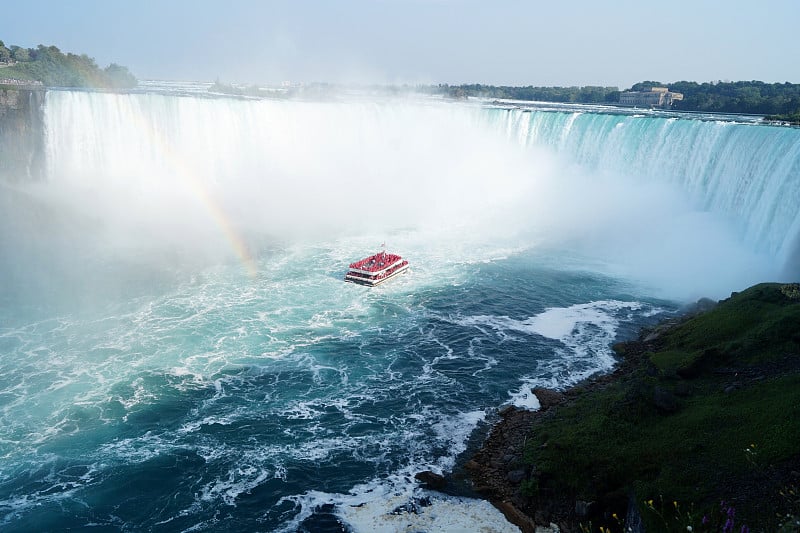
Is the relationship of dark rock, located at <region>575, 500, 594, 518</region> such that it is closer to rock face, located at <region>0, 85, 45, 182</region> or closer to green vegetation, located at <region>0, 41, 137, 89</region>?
rock face, located at <region>0, 85, 45, 182</region>

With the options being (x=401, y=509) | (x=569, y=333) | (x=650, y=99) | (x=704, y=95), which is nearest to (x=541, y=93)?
(x=650, y=99)

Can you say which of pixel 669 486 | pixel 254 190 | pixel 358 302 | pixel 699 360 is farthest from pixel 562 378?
pixel 254 190

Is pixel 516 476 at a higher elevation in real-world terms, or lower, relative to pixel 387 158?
lower

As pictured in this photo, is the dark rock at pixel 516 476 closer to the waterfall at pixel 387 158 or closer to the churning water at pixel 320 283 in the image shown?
the churning water at pixel 320 283

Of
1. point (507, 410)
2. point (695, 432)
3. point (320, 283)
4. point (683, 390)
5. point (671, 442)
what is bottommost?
point (320, 283)

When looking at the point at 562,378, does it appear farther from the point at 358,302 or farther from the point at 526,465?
the point at 358,302

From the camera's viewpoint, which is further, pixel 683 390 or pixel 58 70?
pixel 58 70

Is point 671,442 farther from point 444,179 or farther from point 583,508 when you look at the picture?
point 444,179

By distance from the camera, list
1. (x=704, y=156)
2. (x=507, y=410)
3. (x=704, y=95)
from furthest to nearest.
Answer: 1. (x=704, y=95)
2. (x=704, y=156)
3. (x=507, y=410)

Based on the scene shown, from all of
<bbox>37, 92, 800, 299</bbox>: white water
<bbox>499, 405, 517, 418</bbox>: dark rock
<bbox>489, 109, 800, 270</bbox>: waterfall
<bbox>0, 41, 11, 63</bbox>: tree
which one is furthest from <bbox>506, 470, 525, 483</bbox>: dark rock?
<bbox>0, 41, 11, 63</bbox>: tree

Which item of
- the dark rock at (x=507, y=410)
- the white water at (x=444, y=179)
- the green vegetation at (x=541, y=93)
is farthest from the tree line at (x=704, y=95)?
the dark rock at (x=507, y=410)
